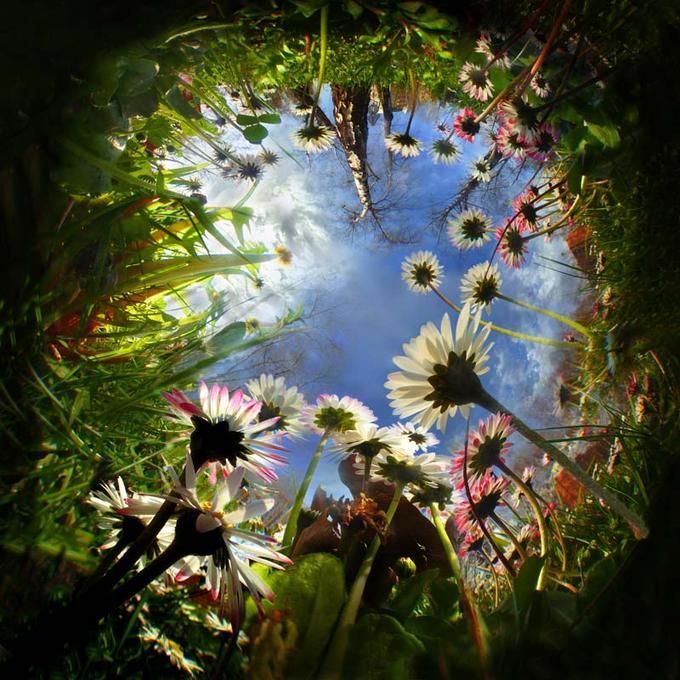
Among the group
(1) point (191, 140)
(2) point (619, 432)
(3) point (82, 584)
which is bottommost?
(3) point (82, 584)

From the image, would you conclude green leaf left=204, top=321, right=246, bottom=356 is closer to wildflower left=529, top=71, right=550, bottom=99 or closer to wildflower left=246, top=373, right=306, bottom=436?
wildflower left=246, top=373, right=306, bottom=436

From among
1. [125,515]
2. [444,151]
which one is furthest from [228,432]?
[444,151]

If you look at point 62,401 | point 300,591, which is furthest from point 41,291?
point 300,591

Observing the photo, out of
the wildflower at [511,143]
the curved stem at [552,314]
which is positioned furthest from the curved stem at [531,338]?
the wildflower at [511,143]

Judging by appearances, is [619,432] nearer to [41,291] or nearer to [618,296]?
[618,296]

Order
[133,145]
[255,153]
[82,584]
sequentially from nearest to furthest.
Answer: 1. [82,584]
2. [133,145]
3. [255,153]

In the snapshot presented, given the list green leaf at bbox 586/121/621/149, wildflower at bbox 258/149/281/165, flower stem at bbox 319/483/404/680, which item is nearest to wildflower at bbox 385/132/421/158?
wildflower at bbox 258/149/281/165

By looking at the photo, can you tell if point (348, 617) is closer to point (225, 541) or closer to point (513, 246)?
point (225, 541)
